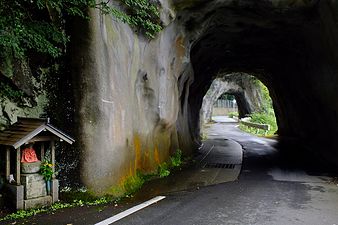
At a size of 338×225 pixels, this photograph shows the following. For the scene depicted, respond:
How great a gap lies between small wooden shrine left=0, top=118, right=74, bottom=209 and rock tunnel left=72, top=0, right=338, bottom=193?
0.70m

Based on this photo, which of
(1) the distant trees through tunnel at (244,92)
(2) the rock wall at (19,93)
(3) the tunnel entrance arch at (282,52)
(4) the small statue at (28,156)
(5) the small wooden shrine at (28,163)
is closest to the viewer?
(5) the small wooden shrine at (28,163)

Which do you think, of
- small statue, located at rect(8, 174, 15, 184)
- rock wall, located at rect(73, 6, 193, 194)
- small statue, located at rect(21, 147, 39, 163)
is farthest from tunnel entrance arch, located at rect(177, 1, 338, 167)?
small statue, located at rect(8, 174, 15, 184)

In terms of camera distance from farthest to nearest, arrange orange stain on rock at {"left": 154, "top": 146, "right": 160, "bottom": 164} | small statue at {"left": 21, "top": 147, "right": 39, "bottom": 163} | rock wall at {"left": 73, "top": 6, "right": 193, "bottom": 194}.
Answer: orange stain on rock at {"left": 154, "top": 146, "right": 160, "bottom": 164} → rock wall at {"left": 73, "top": 6, "right": 193, "bottom": 194} → small statue at {"left": 21, "top": 147, "right": 39, "bottom": 163}

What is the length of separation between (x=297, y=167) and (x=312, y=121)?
5213mm

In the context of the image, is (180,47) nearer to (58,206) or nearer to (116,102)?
(116,102)

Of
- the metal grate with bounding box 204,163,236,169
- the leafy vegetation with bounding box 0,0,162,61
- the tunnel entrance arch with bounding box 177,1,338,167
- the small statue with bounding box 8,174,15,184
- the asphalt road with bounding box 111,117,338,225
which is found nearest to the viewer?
the leafy vegetation with bounding box 0,0,162,61

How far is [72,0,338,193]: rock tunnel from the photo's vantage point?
7.55 m

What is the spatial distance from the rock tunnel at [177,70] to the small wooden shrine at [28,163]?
0.70 meters

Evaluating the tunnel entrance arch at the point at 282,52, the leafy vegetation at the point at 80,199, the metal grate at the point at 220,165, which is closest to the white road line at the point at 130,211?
the leafy vegetation at the point at 80,199

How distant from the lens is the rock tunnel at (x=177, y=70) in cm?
755

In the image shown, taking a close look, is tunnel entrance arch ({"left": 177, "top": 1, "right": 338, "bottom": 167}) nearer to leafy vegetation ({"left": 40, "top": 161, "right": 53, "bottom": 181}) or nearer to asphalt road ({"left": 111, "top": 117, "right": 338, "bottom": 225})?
asphalt road ({"left": 111, "top": 117, "right": 338, "bottom": 225})

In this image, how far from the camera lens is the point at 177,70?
14.0m

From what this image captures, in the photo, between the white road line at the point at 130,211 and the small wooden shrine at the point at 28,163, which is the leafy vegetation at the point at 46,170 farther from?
the white road line at the point at 130,211

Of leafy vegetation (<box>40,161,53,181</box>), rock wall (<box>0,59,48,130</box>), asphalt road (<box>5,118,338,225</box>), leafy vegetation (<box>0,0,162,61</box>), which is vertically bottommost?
asphalt road (<box>5,118,338,225</box>)
